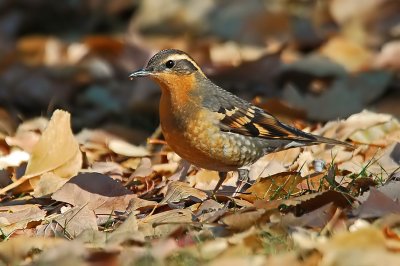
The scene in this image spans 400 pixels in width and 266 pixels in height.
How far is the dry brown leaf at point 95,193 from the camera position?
6.33m

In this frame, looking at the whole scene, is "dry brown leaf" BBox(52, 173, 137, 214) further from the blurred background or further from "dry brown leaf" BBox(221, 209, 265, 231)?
the blurred background

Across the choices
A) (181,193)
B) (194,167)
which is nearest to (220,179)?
(194,167)

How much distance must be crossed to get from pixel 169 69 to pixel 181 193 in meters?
1.15

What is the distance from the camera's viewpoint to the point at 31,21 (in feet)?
41.7

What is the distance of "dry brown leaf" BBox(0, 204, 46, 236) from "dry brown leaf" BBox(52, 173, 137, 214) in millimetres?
178

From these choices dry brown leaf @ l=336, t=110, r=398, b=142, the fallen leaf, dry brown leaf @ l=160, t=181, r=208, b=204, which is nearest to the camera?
the fallen leaf

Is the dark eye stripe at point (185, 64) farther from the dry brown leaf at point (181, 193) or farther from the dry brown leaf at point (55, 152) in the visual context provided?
the dry brown leaf at point (181, 193)

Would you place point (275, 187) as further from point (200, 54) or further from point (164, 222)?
point (200, 54)

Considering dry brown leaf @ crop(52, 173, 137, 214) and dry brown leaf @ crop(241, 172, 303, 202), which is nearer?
dry brown leaf @ crop(241, 172, 303, 202)

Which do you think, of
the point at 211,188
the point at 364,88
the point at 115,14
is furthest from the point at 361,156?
the point at 115,14

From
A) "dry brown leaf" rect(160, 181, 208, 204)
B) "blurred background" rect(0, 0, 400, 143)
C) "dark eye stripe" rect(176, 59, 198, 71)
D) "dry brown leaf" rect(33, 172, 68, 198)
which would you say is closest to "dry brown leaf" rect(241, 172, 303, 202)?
"dry brown leaf" rect(160, 181, 208, 204)

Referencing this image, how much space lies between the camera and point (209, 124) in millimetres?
6754

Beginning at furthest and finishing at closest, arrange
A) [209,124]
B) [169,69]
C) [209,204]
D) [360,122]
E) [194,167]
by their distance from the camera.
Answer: [360,122] < [194,167] < [169,69] < [209,124] < [209,204]

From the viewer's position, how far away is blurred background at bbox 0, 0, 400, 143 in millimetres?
9320
